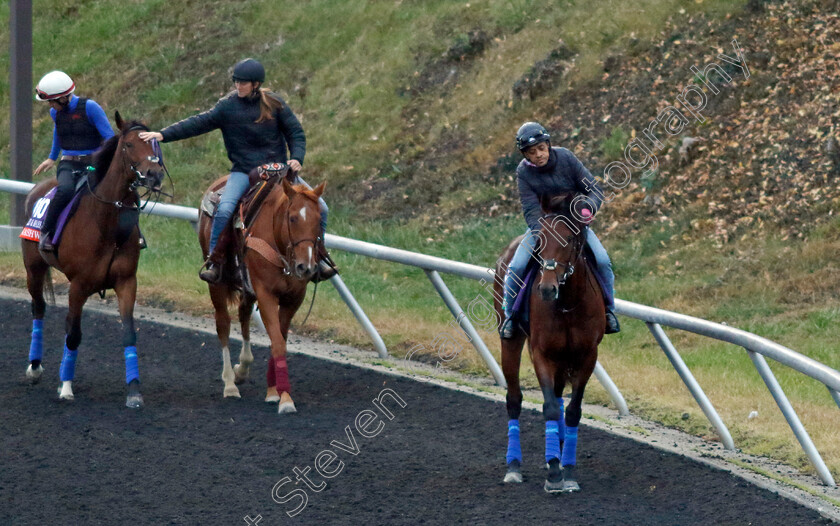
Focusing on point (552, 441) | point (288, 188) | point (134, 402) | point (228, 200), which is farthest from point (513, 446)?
point (228, 200)

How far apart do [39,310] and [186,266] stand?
4584 mm

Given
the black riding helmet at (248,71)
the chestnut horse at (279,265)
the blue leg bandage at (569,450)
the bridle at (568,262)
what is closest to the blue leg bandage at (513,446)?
the blue leg bandage at (569,450)

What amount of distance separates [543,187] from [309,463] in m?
2.45

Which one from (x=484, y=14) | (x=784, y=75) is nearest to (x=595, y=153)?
(x=784, y=75)

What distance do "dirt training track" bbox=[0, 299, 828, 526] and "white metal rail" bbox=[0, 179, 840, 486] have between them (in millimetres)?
539

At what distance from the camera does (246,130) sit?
1048 centimetres

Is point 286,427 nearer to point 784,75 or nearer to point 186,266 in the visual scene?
point 186,266

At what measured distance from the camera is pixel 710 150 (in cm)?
1574

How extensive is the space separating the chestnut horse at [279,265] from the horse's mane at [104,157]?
1159mm

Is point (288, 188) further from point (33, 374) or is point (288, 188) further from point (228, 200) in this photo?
point (33, 374)

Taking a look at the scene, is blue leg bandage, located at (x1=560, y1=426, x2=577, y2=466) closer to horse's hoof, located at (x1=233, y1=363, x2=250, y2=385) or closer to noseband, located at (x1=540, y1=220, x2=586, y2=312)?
noseband, located at (x1=540, y1=220, x2=586, y2=312)

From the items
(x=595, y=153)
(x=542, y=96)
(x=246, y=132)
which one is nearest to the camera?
(x=246, y=132)

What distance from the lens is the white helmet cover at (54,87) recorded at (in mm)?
10094

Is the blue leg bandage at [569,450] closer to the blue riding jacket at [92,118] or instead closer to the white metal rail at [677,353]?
the white metal rail at [677,353]
